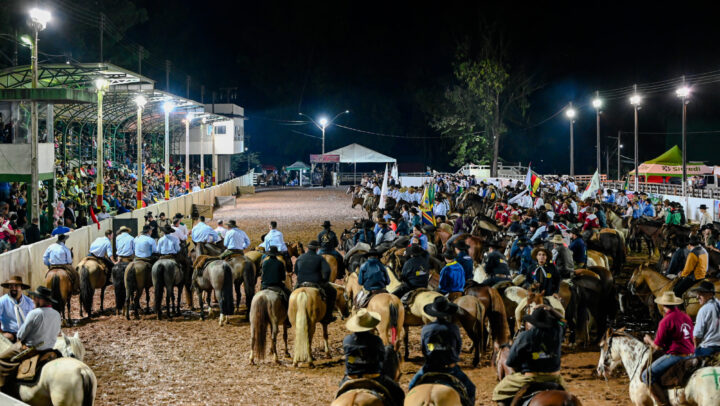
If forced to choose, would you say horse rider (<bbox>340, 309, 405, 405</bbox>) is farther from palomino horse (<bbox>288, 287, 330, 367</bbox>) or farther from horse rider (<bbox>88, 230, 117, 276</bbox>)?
horse rider (<bbox>88, 230, 117, 276</bbox>)

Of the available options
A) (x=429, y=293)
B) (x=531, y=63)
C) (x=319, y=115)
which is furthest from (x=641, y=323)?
(x=319, y=115)

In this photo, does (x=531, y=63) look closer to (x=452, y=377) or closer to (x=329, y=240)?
(x=329, y=240)

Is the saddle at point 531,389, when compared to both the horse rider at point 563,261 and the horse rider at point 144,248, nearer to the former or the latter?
the horse rider at point 563,261

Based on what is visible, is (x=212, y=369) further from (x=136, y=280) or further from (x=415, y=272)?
(x=136, y=280)

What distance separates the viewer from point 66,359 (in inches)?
306

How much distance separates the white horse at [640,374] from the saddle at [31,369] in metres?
6.43

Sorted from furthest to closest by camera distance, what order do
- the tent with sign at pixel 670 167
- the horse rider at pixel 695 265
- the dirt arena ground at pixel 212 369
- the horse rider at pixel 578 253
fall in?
the tent with sign at pixel 670 167
the horse rider at pixel 578 253
the horse rider at pixel 695 265
the dirt arena ground at pixel 212 369

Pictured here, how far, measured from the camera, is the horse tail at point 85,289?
1498cm

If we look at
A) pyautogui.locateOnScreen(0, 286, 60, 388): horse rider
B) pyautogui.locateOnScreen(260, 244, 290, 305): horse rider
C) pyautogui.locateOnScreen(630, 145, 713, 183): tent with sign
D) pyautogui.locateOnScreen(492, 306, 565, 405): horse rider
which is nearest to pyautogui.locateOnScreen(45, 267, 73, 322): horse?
pyautogui.locateOnScreen(260, 244, 290, 305): horse rider

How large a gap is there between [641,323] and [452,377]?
345 inches

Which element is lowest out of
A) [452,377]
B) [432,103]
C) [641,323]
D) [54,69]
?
[641,323]

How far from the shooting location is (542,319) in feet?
22.4

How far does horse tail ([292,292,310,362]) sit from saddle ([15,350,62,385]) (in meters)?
4.24

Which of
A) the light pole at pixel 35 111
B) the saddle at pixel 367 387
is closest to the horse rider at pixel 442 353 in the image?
the saddle at pixel 367 387
